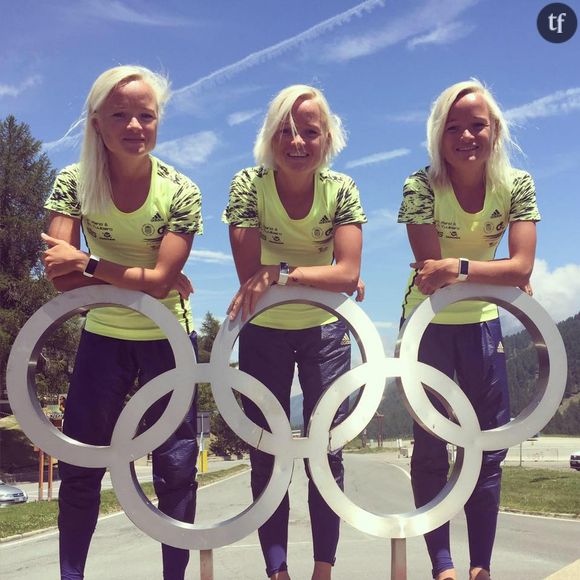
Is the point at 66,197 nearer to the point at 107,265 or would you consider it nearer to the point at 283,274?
the point at 107,265

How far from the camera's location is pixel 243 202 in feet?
11.7

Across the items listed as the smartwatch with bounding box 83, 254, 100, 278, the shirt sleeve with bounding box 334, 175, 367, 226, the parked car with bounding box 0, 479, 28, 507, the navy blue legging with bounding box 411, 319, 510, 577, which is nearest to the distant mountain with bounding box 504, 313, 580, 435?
the parked car with bounding box 0, 479, 28, 507

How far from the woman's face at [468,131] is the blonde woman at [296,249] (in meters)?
0.57

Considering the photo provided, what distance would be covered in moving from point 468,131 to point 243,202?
4.06 feet

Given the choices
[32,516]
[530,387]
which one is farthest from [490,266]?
[530,387]

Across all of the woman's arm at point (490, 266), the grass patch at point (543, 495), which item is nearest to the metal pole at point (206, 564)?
the woman's arm at point (490, 266)

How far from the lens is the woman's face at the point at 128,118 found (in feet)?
11.3

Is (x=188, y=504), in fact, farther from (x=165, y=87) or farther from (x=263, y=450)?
(x=165, y=87)

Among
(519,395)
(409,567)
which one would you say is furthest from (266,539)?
(519,395)

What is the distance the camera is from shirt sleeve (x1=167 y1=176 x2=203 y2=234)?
11.3 feet

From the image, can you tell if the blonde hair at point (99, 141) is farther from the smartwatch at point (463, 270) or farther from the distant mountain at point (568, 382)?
the distant mountain at point (568, 382)

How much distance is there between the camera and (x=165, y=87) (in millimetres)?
3613

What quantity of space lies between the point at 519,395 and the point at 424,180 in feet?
349

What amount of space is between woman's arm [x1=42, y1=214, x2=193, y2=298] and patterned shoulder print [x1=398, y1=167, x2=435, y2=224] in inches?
44.9
